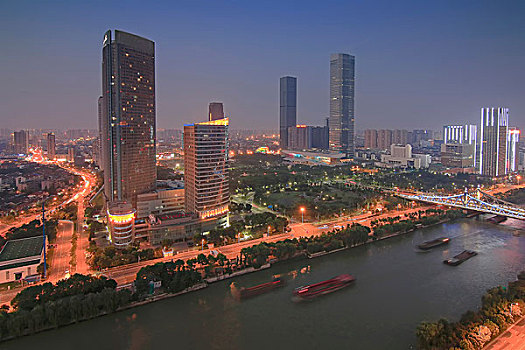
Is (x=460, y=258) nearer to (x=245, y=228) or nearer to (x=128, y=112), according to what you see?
(x=245, y=228)

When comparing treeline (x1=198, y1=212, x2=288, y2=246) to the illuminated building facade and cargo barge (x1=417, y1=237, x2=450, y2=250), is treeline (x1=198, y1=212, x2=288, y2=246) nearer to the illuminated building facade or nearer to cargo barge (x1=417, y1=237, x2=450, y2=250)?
the illuminated building facade

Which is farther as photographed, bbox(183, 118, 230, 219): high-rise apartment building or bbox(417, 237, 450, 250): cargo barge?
bbox(183, 118, 230, 219): high-rise apartment building

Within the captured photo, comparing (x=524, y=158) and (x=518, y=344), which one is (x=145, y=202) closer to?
A: (x=518, y=344)

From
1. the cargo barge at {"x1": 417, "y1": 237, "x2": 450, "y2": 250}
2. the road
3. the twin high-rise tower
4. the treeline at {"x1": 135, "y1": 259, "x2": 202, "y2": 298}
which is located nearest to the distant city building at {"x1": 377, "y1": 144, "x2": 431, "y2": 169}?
the twin high-rise tower

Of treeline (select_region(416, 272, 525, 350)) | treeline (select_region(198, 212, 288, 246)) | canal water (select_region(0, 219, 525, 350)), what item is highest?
treeline (select_region(198, 212, 288, 246))

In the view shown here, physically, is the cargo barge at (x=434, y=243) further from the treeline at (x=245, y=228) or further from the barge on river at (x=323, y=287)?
the treeline at (x=245, y=228)

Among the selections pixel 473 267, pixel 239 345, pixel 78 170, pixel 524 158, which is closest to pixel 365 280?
pixel 473 267

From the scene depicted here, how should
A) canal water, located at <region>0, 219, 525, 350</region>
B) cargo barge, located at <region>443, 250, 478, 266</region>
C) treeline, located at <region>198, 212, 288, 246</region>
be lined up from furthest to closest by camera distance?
treeline, located at <region>198, 212, 288, 246</region> → cargo barge, located at <region>443, 250, 478, 266</region> → canal water, located at <region>0, 219, 525, 350</region>

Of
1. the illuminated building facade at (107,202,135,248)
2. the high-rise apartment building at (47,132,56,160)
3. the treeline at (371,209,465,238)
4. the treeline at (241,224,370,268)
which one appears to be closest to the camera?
the treeline at (241,224,370,268)
